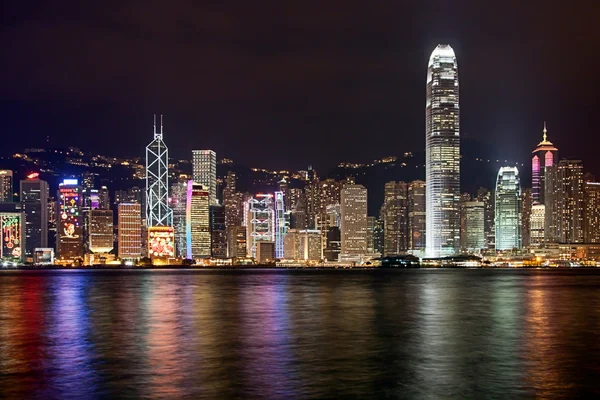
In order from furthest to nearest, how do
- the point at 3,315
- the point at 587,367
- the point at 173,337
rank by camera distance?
the point at 3,315 < the point at 173,337 < the point at 587,367

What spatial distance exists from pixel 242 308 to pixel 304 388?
4144 cm

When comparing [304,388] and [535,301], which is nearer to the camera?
[304,388]

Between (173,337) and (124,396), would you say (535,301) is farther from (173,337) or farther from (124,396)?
(124,396)

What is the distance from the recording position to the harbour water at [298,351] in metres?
32.5

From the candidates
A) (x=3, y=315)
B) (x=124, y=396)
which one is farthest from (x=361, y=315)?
(x=124, y=396)

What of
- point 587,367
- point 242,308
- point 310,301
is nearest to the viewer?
point 587,367

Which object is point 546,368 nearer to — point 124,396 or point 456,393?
point 456,393

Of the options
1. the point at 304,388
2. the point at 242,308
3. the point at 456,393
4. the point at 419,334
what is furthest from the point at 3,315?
the point at 456,393

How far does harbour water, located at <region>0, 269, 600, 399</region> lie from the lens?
32469 mm

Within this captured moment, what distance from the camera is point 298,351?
4281 cm

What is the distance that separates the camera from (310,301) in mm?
83562

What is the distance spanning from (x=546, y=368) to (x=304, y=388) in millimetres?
12944

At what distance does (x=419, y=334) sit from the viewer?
51.8 meters

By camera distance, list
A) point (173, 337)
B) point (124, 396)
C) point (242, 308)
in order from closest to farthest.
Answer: point (124, 396) < point (173, 337) < point (242, 308)
